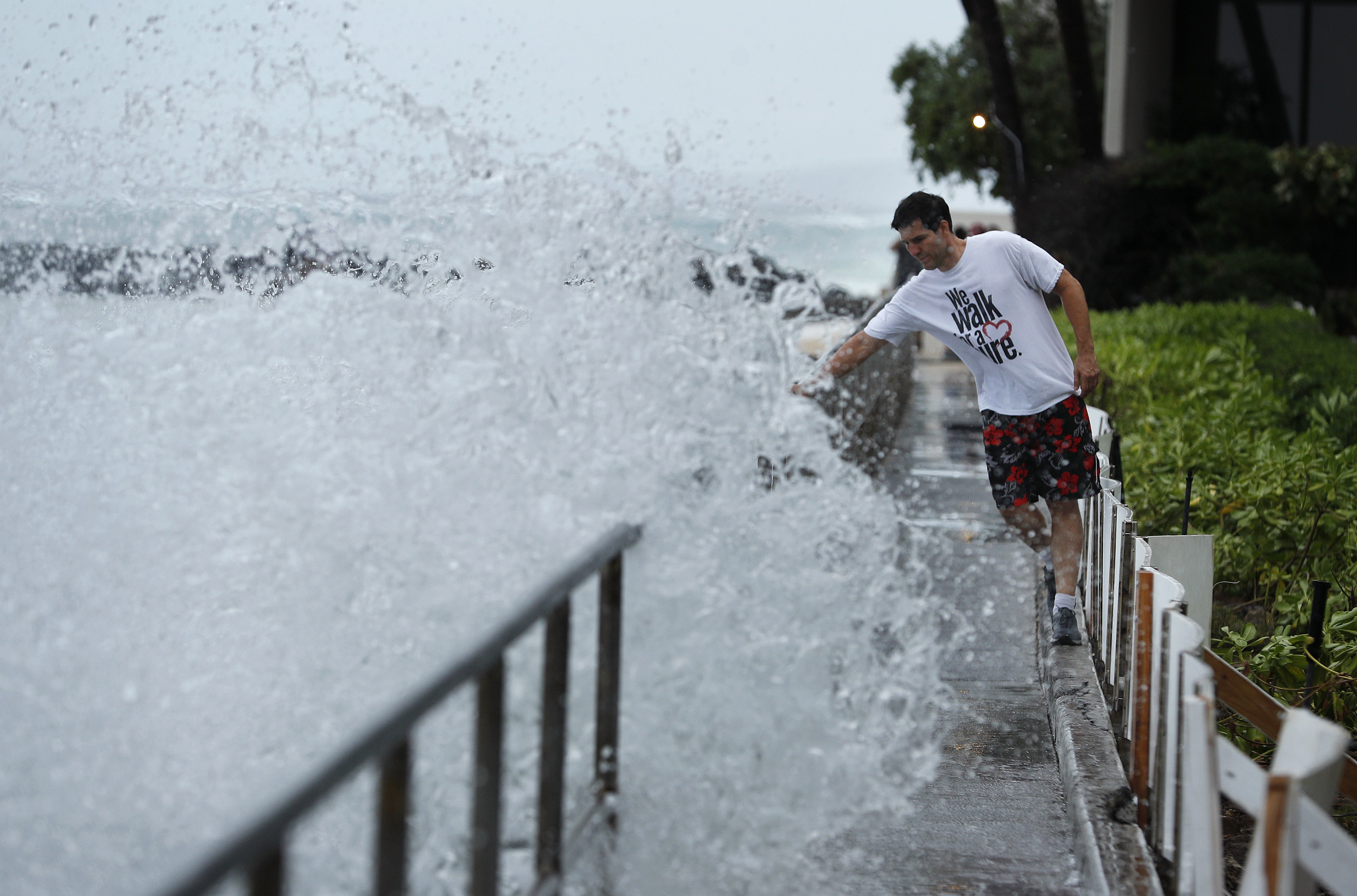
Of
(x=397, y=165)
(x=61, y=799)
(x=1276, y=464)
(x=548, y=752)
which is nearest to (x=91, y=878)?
(x=61, y=799)

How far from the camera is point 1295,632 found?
14.4 ft

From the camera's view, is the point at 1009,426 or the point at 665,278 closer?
the point at 665,278

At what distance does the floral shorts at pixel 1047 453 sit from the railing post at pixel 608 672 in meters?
2.25

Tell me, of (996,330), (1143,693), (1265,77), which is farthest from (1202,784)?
(1265,77)

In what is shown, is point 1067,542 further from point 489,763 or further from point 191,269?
point 191,269

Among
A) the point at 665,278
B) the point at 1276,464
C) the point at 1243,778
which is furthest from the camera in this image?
the point at 1276,464

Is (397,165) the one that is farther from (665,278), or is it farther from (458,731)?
(458,731)

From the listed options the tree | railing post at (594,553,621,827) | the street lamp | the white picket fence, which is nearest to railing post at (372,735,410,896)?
railing post at (594,553,621,827)

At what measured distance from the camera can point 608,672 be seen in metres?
2.49

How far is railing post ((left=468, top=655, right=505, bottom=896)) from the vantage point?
1.94 meters

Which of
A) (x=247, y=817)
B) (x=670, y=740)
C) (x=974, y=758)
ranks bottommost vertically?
(x=974, y=758)

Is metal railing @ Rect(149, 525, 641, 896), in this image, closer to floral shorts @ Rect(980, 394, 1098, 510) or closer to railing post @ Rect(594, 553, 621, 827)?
railing post @ Rect(594, 553, 621, 827)

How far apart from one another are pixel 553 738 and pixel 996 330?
8.52 ft

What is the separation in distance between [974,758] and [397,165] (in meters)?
2.53
